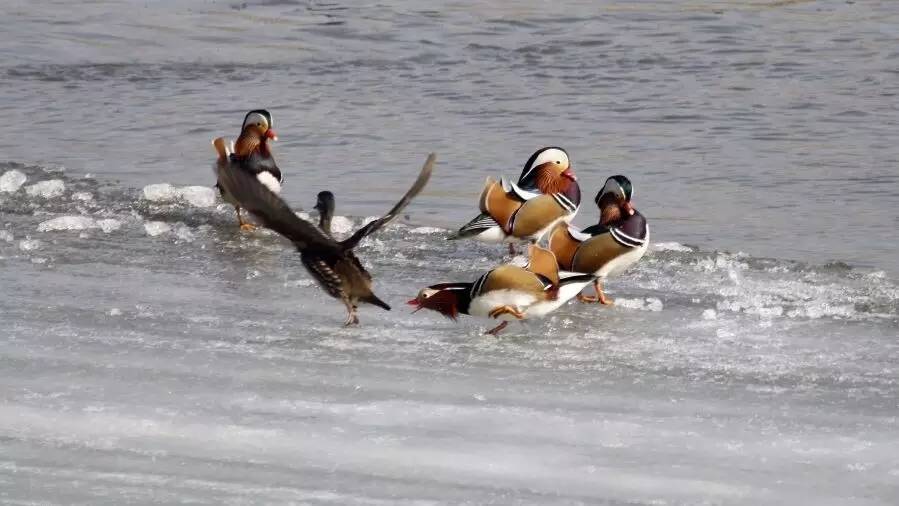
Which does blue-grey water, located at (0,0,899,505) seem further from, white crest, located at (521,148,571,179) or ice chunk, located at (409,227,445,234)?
white crest, located at (521,148,571,179)

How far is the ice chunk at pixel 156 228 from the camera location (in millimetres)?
7547

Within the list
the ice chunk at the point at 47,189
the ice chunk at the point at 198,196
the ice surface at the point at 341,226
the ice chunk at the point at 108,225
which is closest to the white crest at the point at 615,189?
the ice surface at the point at 341,226

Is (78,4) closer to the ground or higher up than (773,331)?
higher up

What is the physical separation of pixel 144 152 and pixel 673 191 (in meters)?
3.92

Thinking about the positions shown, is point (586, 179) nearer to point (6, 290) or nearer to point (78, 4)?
point (6, 290)

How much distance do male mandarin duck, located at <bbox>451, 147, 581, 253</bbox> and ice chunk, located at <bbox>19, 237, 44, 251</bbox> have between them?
2.06 metres

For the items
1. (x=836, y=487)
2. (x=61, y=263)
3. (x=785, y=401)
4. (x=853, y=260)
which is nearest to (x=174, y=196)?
(x=61, y=263)

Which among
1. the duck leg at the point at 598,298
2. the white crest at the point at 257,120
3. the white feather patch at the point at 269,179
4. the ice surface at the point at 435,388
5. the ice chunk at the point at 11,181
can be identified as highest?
the white crest at the point at 257,120

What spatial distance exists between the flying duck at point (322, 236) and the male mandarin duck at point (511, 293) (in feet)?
0.79

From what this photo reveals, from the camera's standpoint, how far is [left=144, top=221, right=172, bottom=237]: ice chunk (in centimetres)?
755

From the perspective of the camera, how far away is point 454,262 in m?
7.11

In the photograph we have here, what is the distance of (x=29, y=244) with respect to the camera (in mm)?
7094

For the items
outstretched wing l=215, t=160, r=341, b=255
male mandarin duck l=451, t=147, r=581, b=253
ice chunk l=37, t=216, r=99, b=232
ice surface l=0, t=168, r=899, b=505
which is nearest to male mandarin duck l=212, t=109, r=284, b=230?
ice chunk l=37, t=216, r=99, b=232

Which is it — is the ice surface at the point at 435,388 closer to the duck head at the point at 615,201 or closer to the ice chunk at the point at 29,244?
the ice chunk at the point at 29,244
